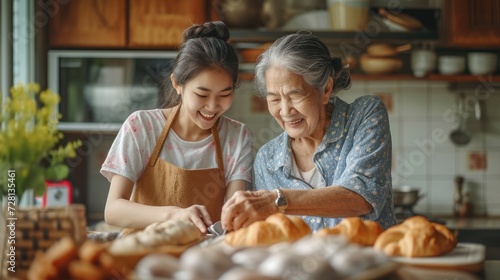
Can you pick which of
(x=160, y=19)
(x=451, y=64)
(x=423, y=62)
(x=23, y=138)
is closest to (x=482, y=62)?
(x=451, y=64)

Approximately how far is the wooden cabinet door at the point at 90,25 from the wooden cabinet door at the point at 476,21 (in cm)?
181

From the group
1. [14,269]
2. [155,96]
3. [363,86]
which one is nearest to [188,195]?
[14,269]

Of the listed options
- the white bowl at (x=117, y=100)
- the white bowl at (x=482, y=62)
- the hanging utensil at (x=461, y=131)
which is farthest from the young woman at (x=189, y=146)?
the hanging utensil at (x=461, y=131)

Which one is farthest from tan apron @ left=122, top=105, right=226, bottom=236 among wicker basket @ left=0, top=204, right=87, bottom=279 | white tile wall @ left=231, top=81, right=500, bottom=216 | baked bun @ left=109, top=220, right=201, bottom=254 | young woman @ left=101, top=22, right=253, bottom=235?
white tile wall @ left=231, top=81, right=500, bottom=216

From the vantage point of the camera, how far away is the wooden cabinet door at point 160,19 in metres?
3.80

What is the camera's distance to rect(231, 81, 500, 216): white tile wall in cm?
412

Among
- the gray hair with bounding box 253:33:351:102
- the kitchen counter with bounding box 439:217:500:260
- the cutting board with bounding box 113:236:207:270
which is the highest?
the gray hair with bounding box 253:33:351:102

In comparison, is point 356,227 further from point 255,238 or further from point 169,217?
point 169,217

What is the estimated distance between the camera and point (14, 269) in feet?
3.95

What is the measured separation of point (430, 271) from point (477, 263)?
0.11 metres

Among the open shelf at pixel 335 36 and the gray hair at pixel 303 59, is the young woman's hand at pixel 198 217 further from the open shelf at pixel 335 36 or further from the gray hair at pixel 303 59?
the open shelf at pixel 335 36

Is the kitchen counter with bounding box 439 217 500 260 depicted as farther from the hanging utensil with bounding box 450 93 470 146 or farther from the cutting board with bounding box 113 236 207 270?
the cutting board with bounding box 113 236 207 270

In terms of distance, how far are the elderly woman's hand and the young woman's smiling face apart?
1.18ft

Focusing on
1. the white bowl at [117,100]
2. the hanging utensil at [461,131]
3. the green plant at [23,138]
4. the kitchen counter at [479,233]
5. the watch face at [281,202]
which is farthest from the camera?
the hanging utensil at [461,131]
